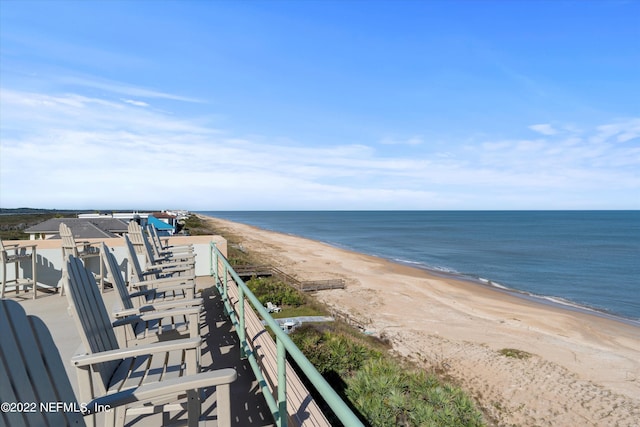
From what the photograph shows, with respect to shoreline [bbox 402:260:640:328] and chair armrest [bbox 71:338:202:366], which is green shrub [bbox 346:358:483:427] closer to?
chair armrest [bbox 71:338:202:366]

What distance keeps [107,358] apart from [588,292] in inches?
1166

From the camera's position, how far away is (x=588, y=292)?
961 inches

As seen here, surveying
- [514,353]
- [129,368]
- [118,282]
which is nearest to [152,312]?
[129,368]

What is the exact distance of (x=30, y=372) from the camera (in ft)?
4.54

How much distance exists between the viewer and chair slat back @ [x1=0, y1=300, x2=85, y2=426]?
1274mm

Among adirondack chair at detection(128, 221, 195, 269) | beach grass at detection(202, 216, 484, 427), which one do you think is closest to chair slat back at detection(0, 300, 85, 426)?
beach grass at detection(202, 216, 484, 427)

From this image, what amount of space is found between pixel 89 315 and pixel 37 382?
88 cm

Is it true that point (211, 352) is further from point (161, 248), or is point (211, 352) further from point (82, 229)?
point (82, 229)

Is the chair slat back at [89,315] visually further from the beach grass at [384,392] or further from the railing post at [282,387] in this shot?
the beach grass at [384,392]

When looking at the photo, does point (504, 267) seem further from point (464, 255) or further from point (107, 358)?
point (107, 358)

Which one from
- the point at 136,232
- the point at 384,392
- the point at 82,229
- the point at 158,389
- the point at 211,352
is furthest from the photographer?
the point at 82,229

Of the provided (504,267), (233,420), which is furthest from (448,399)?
(504,267)

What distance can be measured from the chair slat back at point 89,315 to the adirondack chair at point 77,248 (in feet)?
14.8

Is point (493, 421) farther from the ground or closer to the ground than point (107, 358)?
closer to the ground
